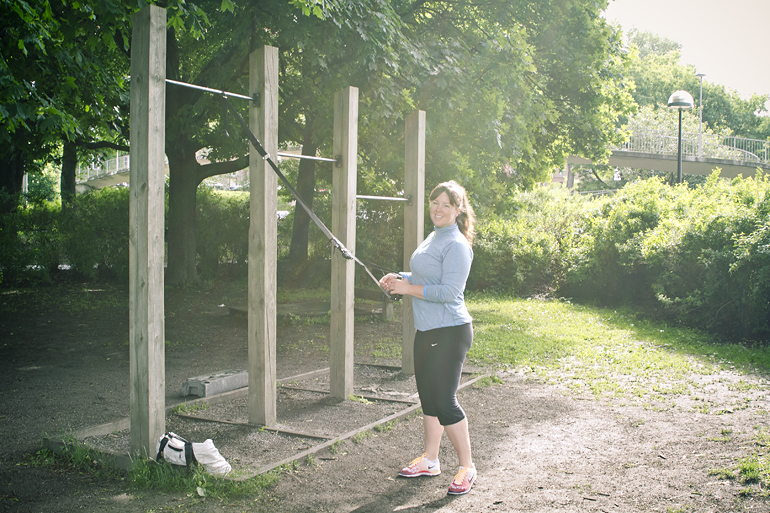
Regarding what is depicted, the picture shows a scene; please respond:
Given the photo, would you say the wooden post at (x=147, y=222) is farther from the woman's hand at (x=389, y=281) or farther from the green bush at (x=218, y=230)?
the green bush at (x=218, y=230)

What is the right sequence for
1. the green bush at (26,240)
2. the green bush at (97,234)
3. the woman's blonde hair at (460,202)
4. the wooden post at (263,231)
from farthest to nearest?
the green bush at (97,234), the green bush at (26,240), the wooden post at (263,231), the woman's blonde hair at (460,202)

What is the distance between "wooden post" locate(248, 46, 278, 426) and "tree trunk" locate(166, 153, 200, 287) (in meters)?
9.67

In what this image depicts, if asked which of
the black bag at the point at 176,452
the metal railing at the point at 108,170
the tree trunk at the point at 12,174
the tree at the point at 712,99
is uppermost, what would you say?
the tree at the point at 712,99

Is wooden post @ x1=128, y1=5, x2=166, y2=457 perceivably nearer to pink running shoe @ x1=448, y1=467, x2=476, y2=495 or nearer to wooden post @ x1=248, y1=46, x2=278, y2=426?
wooden post @ x1=248, y1=46, x2=278, y2=426

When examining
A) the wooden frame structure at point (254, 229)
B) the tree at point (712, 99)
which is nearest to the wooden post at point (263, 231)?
the wooden frame structure at point (254, 229)

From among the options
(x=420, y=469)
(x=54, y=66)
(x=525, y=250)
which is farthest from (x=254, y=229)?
(x=525, y=250)

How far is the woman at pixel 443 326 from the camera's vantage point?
393 centimetres

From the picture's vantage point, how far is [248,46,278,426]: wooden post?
4.86 m

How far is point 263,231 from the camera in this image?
4.85 meters

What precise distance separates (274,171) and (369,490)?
2.51 meters

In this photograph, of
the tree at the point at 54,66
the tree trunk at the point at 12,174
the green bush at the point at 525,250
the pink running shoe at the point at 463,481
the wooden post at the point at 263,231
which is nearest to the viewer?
the pink running shoe at the point at 463,481

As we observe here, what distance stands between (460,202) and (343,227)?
79.0 inches

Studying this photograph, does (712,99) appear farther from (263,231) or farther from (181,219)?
(263,231)

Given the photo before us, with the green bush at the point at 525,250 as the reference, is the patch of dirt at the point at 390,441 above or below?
below
